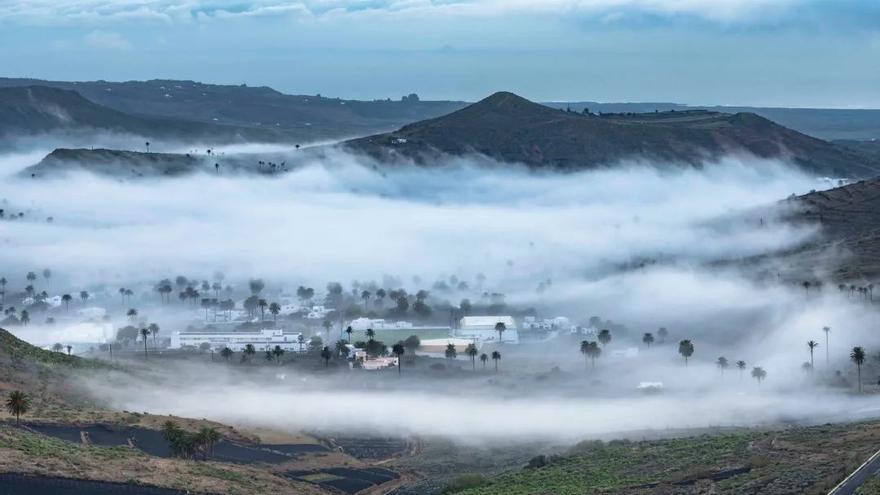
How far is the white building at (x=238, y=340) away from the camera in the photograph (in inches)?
5699

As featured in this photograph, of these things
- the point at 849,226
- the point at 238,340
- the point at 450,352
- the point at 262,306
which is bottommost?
the point at 450,352

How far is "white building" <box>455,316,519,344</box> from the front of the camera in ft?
490

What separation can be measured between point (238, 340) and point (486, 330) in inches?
926

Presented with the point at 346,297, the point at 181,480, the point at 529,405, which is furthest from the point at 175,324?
the point at 181,480

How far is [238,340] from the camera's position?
148 meters

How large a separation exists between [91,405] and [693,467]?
40643 millimetres

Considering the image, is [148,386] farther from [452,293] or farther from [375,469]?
[452,293]

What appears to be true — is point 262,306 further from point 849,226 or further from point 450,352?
point 849,226

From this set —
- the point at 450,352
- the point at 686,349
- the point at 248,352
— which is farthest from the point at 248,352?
the point at 686,349

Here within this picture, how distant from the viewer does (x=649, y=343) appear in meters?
137

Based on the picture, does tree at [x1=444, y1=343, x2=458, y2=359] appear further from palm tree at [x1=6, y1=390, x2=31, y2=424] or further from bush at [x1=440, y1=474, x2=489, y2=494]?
palm tree at [x1=6, y1=390, x2=31, y2=424]

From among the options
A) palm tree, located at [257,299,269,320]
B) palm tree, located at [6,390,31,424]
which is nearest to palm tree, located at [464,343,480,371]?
palm tree, located at [257,299,269,320]

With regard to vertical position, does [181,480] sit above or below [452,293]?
below

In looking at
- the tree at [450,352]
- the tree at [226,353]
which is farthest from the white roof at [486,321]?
the tree at [226,353]
